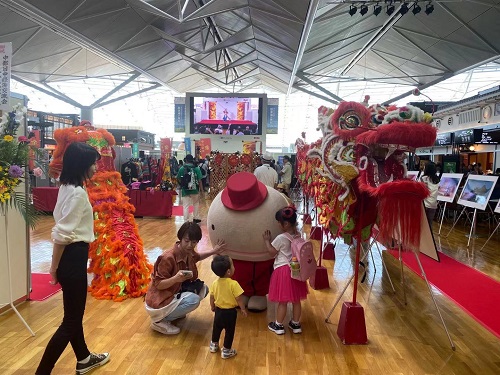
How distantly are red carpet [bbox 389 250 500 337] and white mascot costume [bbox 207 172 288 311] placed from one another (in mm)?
1964

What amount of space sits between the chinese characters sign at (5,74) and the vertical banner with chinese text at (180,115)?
1567cm

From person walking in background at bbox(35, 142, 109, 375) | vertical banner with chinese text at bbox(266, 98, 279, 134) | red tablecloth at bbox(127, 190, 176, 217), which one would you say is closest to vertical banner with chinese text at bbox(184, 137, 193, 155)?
vertical banner with chinese text at bbox(266, 98, 279, 134)

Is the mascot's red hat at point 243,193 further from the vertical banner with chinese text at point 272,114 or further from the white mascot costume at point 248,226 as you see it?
the vertical banner with chinese text at point 272,114

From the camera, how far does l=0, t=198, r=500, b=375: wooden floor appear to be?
2.66 metres

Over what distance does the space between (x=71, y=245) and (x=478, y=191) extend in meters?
6.77

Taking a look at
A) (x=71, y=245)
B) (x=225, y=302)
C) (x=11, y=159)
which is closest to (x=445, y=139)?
(x=225, y=302)

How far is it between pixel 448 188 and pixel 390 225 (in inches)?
238

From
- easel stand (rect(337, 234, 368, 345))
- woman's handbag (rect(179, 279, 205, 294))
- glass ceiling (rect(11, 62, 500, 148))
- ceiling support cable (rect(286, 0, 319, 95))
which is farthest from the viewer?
glass ceiling (rect(11, 62, 500, 148))

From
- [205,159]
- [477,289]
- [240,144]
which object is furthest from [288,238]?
[240,144]

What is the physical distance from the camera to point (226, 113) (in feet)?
58.9

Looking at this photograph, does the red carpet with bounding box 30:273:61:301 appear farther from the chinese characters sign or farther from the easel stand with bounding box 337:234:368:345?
the easel stand with bounding box 337:234:368:345

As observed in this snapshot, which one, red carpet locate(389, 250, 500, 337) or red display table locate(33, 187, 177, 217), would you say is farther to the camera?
red display table locate(33, 187, 177, 217)

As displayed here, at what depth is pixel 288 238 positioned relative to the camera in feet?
10.6

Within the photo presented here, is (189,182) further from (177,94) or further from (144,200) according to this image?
(177,94)
